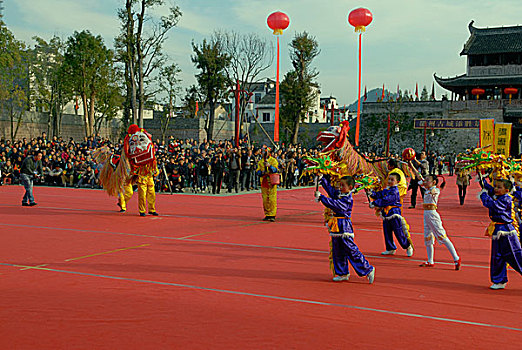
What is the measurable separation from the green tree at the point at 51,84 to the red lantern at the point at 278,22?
2584 centimetres

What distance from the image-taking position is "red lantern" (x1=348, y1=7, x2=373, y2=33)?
53.9 feet

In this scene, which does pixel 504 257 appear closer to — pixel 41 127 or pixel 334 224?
pixel 334 224

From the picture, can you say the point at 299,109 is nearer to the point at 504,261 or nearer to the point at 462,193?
the point at 462,193

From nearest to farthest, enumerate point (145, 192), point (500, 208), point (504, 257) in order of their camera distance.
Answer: point (504, 257)
point (500, 208)
point (145, 192)

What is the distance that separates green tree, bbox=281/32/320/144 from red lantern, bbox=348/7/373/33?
28.9 meters

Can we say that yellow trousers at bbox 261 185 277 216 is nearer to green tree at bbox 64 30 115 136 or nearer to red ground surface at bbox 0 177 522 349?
red ground surface at bbox 0 177 522 349

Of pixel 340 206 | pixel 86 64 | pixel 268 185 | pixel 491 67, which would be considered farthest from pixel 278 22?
pixel 491 67

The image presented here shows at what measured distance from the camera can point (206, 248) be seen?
28.7 feet

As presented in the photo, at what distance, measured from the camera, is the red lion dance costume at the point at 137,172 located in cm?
1313

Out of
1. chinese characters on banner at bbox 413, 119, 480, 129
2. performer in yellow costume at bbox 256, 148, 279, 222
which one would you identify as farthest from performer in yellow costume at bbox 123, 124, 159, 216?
chinese characters on banner at bbox 413, 119, 480, 129

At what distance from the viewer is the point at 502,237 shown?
21.2ft

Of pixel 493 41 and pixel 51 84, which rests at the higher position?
pixel 493 41

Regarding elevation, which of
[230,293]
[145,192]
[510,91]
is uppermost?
[510,91]

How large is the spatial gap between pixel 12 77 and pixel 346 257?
3263cm
